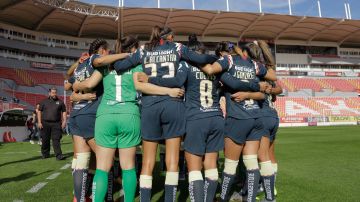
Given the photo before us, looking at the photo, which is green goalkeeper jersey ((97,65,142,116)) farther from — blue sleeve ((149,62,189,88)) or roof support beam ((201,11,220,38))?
roof support beam ((201,11,220,38))

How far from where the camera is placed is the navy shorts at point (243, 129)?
4.14 meters

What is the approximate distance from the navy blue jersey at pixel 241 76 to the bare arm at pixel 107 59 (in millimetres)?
1076

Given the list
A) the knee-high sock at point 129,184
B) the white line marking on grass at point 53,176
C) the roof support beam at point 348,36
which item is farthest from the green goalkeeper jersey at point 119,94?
the roof support beam at point 348,36

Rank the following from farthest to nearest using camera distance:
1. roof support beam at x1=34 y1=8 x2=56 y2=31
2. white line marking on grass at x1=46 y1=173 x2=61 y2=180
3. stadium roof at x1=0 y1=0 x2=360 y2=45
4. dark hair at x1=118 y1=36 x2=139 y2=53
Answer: roof support beam at x1=34 y1=8 x2=56 y2=31, stadium roof at x1=0 y1=0 x2=360 y2=45, white line marking on grass at x1=46 y1=173 x2=61 y2=180, dark hair at x1=118 y1=36 x2=139 y2=53

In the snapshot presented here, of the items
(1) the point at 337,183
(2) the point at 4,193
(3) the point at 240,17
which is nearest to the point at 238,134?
(1) the point at 337,183

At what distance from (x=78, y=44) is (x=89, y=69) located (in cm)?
4783

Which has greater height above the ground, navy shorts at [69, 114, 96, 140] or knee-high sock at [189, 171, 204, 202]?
navy shorts at [69, 114, 96, 140]

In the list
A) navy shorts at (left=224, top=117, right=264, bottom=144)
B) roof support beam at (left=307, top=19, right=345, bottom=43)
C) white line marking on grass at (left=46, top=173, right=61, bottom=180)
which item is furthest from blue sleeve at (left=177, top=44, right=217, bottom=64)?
Answer: roof support beam at (left=307, top=19, right=345, bottom=43)

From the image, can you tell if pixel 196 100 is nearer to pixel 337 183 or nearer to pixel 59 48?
pixel 337 183

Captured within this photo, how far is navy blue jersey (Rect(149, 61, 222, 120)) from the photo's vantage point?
12.6 ft

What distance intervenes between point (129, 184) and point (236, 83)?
1641mm

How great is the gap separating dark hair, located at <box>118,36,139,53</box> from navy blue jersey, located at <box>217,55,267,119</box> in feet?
3.28

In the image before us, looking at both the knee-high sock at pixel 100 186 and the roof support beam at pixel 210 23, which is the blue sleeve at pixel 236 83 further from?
the roof support beam at pixel 210 23

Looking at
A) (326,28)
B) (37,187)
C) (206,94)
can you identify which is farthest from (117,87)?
(326,28)
